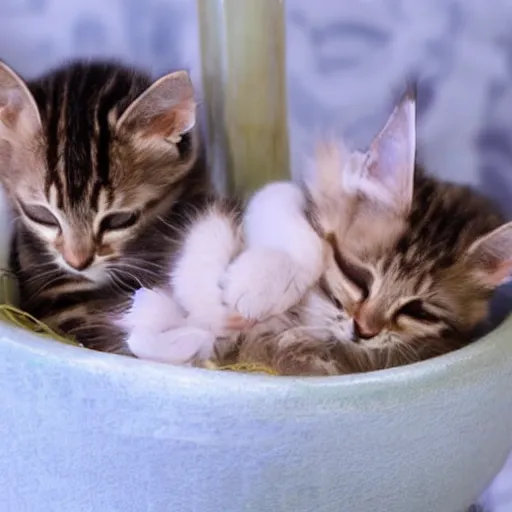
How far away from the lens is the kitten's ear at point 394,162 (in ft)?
2.29

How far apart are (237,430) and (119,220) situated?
351mm

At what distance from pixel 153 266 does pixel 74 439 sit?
0.82 feet

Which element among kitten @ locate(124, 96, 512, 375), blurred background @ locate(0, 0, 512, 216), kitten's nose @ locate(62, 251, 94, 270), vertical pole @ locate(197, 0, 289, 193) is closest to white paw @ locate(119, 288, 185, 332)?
kitten @ locate(124, 96, 512, 375)

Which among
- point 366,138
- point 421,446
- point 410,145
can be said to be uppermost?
point 410,145

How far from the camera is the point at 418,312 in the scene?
75 cm

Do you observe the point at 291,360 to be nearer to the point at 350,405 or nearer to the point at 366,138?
the point at 350,405

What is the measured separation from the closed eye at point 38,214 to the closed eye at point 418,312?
0.34 metres

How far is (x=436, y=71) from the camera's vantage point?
1.18 metres

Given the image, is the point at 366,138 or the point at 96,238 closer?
the point at 96,238

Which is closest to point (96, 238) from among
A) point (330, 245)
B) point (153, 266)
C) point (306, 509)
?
point (153, 266)

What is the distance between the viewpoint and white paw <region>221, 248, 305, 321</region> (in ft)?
2.35

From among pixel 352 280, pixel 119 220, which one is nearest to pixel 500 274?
pixel 352 280

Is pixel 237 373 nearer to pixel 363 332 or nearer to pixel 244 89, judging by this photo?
pixel 363 332

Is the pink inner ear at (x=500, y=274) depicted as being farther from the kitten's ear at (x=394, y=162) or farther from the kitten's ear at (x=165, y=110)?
the kitten's ear at (x=165, y=110)
